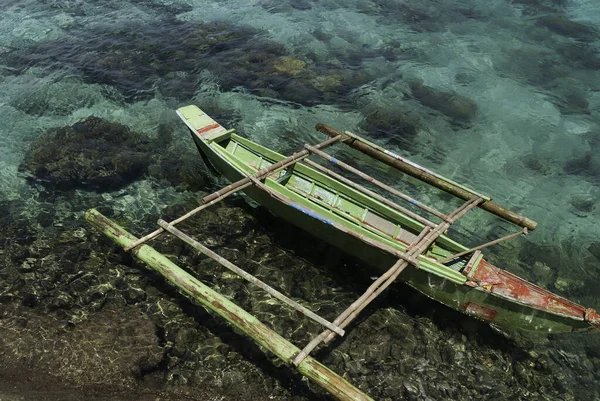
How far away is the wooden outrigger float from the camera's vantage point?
337 inches

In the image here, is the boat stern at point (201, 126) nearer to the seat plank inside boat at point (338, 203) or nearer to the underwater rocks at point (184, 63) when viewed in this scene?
the seat plank inside boat at point (338, 203)

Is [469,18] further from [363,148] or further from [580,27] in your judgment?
[363,148]

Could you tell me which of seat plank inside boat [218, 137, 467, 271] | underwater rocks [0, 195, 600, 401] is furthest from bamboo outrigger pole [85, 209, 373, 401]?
seat plank inside boat [218, 137, 467, 271]

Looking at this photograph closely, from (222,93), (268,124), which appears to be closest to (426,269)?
(268,124)

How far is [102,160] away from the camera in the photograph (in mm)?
14430

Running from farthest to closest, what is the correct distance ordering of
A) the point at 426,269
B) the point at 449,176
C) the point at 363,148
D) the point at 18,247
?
the point at 449,176 → the point at 363,148 → the point at 18,247 → the point at 426,269

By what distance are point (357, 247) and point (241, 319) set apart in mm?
3397

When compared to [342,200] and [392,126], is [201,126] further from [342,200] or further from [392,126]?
[392,126]

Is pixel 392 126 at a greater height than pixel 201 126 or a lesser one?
lesser

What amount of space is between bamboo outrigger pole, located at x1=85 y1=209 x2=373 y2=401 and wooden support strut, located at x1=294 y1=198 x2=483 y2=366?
29 centimetres

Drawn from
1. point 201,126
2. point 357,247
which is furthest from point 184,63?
point 357,247

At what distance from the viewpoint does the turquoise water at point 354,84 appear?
1401 cm

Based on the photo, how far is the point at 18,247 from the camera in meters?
11.5

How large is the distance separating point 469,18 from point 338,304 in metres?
20.5
